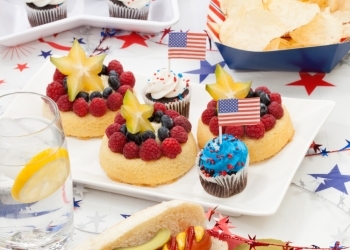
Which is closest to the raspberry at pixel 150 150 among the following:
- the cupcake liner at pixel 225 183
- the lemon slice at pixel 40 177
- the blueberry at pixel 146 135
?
the blueberry at pixel 146 135

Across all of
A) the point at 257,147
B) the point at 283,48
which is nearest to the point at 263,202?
the point at 257,147

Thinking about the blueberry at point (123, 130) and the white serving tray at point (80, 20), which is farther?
the white serving tray at point (80, 20)

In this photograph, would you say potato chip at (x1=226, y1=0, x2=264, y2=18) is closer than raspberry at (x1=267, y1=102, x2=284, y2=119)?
No

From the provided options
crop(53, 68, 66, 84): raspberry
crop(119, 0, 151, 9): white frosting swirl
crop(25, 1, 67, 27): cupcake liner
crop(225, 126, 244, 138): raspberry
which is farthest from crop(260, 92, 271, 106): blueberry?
crop(25, 1, 67, 27): cupcake liner

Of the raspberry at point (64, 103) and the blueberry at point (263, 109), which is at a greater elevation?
the blueberry at point (263, 109)

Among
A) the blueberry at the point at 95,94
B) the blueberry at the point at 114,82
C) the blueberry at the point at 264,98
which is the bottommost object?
the blueberry at the point at 95,94

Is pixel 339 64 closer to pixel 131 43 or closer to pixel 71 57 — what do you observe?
pixel 131 43

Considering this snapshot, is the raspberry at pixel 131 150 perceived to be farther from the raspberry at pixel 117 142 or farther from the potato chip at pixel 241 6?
the potato chip at pixel 241 6

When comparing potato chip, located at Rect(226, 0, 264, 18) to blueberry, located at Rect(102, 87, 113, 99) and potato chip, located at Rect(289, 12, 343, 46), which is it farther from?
blueberry, located at Rect(102, 87, 113, 99)
